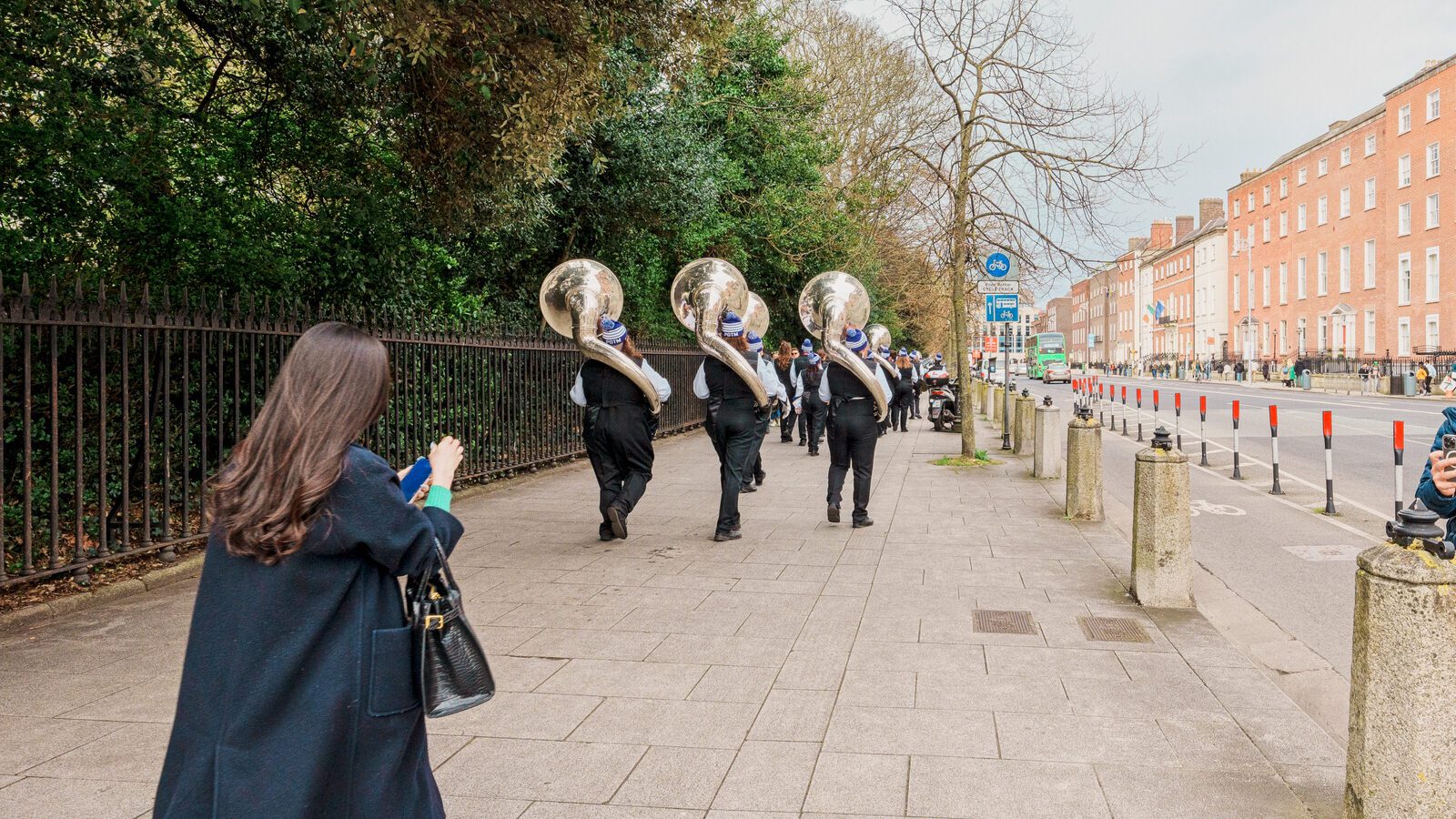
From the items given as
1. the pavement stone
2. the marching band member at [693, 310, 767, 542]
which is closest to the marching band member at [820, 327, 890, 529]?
the marching band member at [693, 310, 767, 542]

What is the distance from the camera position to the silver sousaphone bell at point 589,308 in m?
7.89

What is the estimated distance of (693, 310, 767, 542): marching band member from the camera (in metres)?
8.41

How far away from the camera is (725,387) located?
859 centimetres

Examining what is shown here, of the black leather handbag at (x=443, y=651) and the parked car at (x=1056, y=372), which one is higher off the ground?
the parked car at (x=1056, y=372)

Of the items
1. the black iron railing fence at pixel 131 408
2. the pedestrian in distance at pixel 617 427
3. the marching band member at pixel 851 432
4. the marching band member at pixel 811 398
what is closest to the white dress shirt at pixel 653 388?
the pedestrian in distance at pixel 617 427

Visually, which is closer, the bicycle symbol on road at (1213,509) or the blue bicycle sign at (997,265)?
the bicycle symbol on road at (1213,509)

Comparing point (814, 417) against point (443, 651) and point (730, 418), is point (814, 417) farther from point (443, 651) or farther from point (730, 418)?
point (443, 651)

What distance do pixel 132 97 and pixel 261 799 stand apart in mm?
8595

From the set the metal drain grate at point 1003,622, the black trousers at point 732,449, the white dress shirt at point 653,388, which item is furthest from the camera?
the black trousers at point 732,449

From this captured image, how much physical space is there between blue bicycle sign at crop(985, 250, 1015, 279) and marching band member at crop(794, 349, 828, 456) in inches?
123

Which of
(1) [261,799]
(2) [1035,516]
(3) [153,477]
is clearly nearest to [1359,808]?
(1) [261,799]

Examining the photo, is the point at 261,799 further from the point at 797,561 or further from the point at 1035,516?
the point at 1035,516

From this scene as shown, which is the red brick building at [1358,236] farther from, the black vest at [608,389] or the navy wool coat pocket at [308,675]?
the navy wool coat pocket at [308,675]

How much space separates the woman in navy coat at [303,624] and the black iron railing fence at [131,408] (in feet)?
13.6
